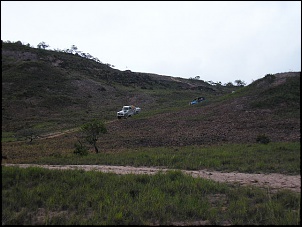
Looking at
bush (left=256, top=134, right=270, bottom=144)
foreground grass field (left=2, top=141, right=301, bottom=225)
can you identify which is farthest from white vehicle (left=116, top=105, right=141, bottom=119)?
foreground grass field (left=2, top=141, right=301, bottom=225)

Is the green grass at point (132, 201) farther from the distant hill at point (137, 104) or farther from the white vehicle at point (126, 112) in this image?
the white vehicle at point (126, 112)

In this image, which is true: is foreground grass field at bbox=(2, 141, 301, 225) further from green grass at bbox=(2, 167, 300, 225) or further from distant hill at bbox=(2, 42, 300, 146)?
distant hill at bbox=(2, 42, 300, 146)

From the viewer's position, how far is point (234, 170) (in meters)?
10.7

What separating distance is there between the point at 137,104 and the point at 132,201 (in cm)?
4659

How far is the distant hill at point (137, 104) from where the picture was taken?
867 inches

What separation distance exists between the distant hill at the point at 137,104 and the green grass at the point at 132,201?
11.1 m

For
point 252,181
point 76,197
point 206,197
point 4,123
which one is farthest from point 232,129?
point 4,123

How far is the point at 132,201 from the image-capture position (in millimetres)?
6770

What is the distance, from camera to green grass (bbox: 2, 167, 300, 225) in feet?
19.0

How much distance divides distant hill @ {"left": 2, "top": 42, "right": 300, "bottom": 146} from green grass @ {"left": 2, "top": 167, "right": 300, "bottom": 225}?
11.1 meters

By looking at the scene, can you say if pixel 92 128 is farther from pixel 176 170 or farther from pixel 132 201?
pixel 132 201

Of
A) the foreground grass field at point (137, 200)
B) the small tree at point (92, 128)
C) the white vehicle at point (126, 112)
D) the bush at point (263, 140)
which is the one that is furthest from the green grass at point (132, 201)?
the white vehicle at point (126, 112)

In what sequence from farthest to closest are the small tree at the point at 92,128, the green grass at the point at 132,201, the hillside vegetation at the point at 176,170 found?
the small tree at the point at 92,128, the hillside vegetation at the point at 176,170, the green grass at the point at 132,201

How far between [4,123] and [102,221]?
A: 36.6 m
